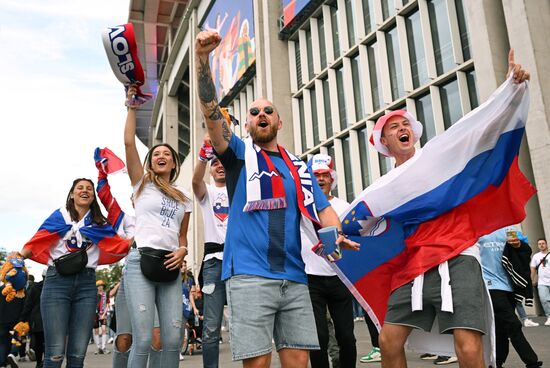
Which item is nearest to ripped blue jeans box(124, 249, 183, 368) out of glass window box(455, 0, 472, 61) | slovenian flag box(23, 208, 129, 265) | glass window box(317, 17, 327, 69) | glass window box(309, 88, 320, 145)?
slovenian flag box(23, 208, 129, 265)

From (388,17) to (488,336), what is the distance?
17.9m

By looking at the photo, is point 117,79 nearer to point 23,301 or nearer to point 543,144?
point 23,301

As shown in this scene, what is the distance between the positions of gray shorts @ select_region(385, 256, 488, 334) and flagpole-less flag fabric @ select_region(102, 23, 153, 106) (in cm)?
258

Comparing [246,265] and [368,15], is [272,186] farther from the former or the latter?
[368,15]

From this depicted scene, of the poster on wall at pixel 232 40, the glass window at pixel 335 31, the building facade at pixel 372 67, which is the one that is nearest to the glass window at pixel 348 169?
the building facade at pixel 372 67

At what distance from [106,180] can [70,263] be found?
33.4 inches

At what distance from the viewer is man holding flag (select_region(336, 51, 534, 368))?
3.13 meters

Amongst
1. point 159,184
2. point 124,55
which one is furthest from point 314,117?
point 124,55

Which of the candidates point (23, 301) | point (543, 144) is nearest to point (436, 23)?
point (543, 144)

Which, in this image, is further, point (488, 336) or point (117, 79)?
point (117, 79)

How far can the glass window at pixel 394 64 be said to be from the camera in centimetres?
1898

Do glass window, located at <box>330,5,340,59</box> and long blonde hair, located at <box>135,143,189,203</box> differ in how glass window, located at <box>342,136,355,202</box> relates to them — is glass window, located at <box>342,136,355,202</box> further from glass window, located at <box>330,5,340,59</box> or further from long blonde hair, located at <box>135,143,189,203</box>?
long blonde hair, located at <box>135,143,189,203</box>

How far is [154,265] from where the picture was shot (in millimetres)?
3986

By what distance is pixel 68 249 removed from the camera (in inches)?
193
